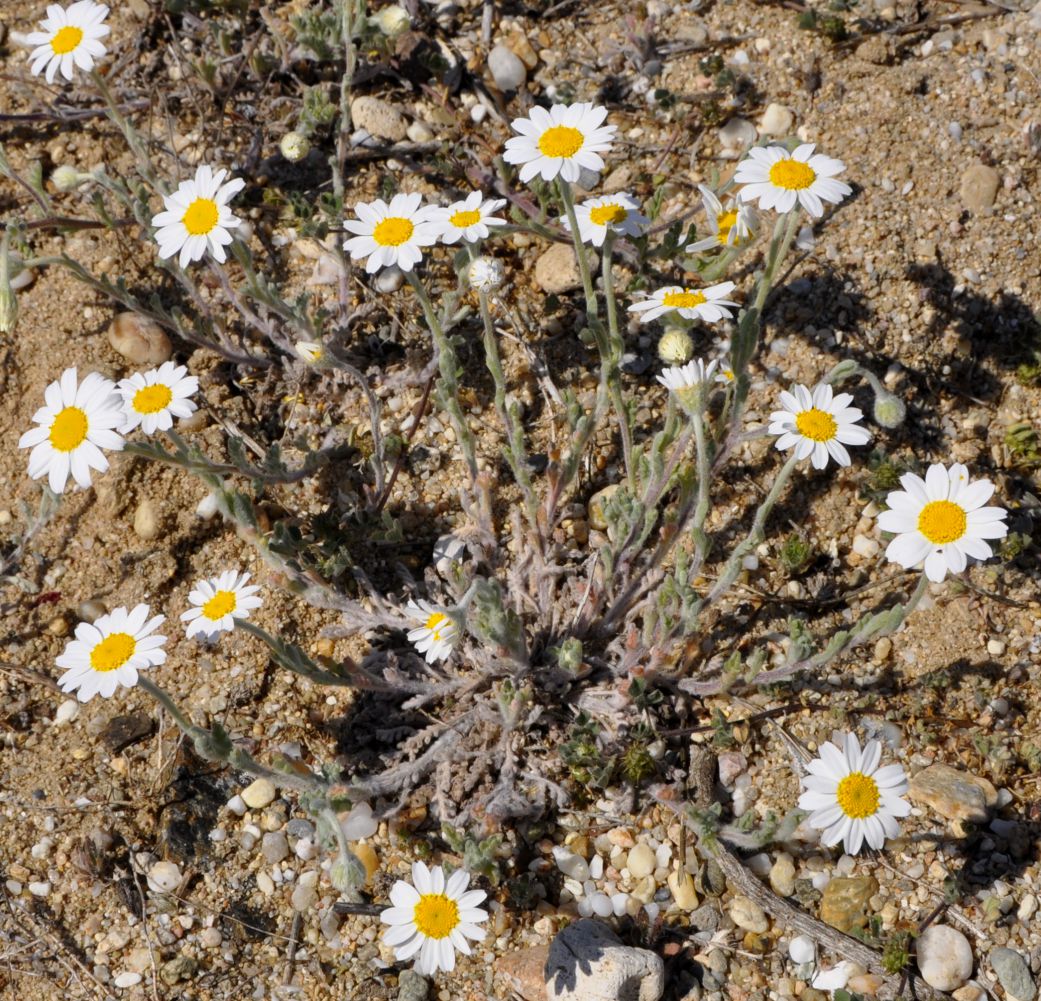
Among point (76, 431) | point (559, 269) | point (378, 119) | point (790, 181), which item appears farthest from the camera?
point (378, 119)

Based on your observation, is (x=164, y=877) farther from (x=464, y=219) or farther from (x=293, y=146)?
(x=293, y=146)

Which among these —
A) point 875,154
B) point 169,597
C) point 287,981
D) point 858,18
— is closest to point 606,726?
point 287,981

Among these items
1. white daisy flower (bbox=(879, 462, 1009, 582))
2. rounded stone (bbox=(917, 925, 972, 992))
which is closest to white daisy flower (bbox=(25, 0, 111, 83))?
white daisy flower (bbox=(879, 462, 1009, 582))

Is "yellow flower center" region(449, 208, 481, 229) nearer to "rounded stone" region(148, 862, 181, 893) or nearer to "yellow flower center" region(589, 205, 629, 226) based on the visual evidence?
"yellow flower center" region(589, 205, 629, 226)

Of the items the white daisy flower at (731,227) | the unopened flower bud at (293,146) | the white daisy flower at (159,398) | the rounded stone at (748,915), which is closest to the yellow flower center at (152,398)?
the white daisy flower at (159,398)

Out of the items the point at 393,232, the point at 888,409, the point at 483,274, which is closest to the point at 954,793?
the point at 888,409

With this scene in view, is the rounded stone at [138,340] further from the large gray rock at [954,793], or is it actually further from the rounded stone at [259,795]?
the large gray rock at [954,793]

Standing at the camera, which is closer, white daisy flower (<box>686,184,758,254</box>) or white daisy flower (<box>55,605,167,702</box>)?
white daisy flower (<box>55,605,167,702</box>)

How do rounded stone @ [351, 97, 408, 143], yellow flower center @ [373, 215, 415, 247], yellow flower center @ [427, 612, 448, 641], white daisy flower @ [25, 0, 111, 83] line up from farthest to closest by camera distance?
rounded stone @ [351, 97, 408, 143]
white daisy flower @ [25, 0, 111, 83]
yellow flower center @ [373, 215, 415, 247]
yellow flower center @ [427, 612, 448, 641]
